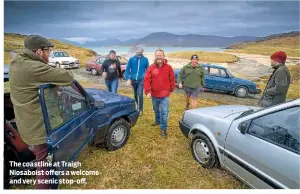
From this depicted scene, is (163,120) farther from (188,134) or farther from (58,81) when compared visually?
(58,81)

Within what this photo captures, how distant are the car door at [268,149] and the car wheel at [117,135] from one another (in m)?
1.82

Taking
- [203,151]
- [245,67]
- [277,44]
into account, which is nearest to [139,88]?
[203,151]

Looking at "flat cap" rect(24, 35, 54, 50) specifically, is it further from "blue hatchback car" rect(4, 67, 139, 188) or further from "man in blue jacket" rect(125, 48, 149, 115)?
"man in blue jacket" rect(125, 48, 149, 115)

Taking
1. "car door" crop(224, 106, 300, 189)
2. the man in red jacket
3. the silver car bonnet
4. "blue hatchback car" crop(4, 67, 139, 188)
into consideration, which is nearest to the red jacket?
the man in red jacket

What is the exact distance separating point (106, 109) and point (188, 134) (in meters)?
1.46

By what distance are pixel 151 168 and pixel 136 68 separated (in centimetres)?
260

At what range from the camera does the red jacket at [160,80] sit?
442 centimetres

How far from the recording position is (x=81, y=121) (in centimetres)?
302

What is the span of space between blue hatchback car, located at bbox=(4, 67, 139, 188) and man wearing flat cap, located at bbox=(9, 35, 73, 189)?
10 cm

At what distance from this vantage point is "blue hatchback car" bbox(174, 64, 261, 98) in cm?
1011

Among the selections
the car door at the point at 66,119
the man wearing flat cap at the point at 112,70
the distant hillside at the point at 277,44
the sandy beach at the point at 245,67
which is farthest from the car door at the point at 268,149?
the distant hillside at the point at 277,44

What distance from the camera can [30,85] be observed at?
7.45 ft

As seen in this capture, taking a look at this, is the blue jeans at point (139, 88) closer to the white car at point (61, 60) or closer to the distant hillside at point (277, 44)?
the white car at point (61, 60)
